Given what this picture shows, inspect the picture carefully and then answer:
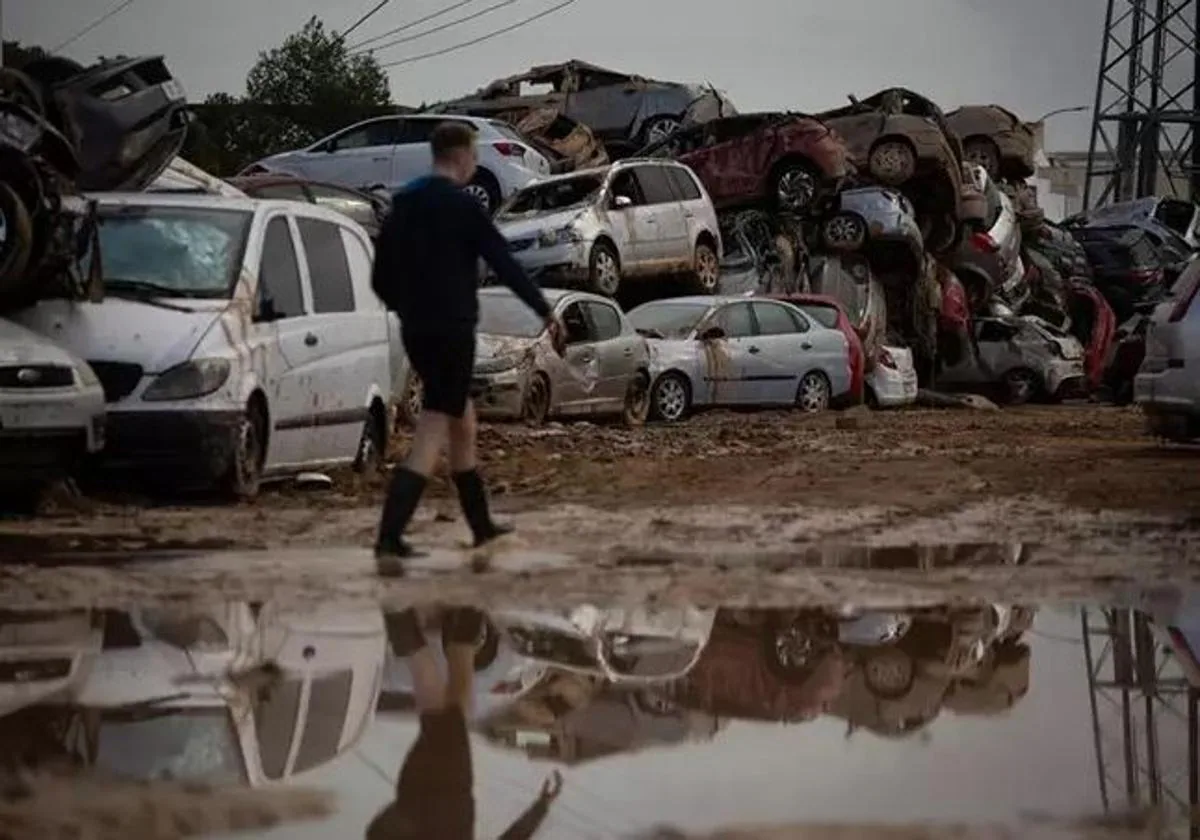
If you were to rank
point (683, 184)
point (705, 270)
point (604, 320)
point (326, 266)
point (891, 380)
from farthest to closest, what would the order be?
point (891, 380) → point (705, 270) → point (683, 184) → point (604, 320) → point (326, 266)

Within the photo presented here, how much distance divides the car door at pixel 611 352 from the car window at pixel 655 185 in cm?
525

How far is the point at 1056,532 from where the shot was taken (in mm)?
10672

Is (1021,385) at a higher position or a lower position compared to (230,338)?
lower

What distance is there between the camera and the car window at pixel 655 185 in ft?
90.3

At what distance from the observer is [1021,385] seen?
115ft

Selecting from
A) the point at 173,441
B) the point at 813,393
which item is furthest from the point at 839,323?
the point at 173,441

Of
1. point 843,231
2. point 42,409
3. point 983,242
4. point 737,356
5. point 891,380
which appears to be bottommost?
point 891,380

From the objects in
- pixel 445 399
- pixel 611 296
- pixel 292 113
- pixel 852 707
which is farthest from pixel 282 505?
pixel 292 113

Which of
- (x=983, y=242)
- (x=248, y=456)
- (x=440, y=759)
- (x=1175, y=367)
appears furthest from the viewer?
(x=983, y=242)

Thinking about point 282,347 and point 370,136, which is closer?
point 282,347

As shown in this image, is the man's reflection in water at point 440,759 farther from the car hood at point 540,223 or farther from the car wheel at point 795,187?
the car wheel at point 795,187

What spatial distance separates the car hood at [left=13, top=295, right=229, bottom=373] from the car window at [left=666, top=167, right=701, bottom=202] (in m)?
16.7

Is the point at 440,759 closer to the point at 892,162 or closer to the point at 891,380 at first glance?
the point at 891,380

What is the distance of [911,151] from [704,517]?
21.9 m
